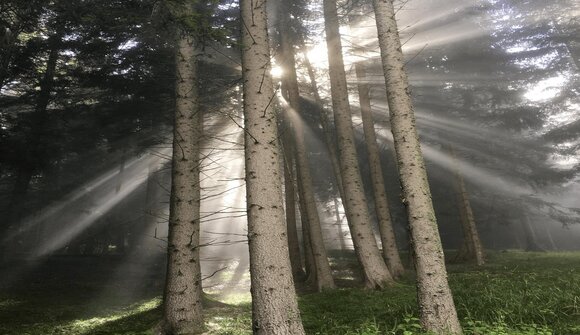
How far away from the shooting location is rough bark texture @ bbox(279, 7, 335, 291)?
10.6 meters

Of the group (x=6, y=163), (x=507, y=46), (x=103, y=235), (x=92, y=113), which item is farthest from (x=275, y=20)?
(x=103, y=235)

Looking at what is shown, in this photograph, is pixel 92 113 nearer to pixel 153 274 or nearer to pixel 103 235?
pixel 153 274

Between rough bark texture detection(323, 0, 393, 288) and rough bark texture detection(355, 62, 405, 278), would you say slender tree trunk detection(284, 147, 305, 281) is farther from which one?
rough bark texture detection(323, 0, 393, 288)

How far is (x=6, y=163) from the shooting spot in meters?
13.7

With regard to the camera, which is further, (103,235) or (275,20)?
(103,235)

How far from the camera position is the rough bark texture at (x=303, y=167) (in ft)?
34.8

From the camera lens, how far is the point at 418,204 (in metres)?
4.84

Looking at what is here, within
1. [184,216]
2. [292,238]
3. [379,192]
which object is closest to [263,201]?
[184,216]

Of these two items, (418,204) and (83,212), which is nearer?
(418,204)

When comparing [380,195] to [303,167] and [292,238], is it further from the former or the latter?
[292,238]

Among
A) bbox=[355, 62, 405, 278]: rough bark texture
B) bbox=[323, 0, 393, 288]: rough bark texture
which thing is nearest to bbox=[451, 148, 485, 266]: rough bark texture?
bbox=[355, 62, 405, 278]: rough bark texture

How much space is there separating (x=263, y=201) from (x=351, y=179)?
18.6 feet

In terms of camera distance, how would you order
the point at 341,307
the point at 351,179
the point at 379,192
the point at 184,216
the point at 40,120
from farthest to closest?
the point at 40,120 < the point at 379,192 < the point at 351,179 < the point at 341,307 < the point at 184,216

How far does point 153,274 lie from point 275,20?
13553mm
